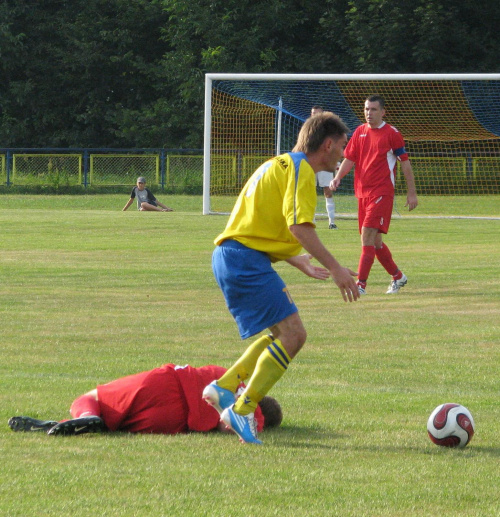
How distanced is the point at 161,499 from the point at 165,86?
4421cm

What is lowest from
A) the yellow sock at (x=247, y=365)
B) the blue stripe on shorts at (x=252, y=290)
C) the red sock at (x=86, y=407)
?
the red sock at (x=86, y=407)

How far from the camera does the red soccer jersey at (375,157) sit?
11.8 metres

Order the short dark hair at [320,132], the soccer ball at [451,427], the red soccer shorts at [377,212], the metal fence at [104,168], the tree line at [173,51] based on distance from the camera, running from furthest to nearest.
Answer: the tree line at [173,51] → the metal fence at [104,168] → the red soccer shorts at [377,212] → the short dark hair at [320,132] → the soccer ball at [451,427]

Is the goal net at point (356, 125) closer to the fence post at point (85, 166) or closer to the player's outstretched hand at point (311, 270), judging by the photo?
the fence post at point (85, 166)

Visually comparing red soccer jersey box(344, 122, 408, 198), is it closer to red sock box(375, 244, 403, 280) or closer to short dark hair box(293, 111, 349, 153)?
red sock box(375, 244, 403, 280)

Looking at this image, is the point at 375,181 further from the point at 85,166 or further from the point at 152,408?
the point at 85,166

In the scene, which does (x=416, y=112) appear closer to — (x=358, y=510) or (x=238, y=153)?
(x=238, y=153)

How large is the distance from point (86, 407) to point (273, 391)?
1507 millimetres

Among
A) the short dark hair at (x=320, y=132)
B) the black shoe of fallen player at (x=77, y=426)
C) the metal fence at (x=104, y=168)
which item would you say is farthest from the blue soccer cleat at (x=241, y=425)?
the metal fence at (x=104, y=168)

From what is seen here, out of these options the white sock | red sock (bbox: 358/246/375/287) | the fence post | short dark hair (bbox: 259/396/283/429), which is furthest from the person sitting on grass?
short dark hair (bbox: 259/396/283/429)

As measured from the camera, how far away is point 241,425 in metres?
5.24

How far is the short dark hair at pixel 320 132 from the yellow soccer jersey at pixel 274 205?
0.09m

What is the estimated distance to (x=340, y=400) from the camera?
20.4 ft

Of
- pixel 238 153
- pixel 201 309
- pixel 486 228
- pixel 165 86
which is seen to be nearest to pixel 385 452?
pixel 201 309
